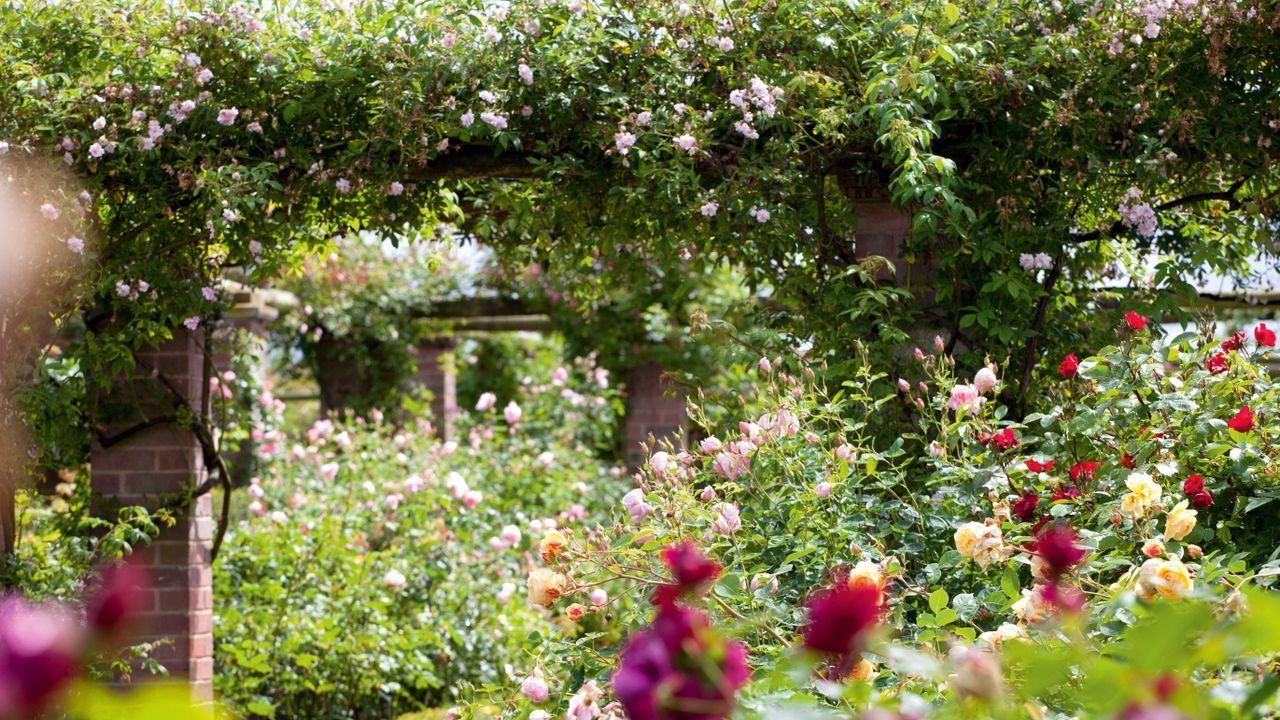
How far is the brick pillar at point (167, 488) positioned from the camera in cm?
407

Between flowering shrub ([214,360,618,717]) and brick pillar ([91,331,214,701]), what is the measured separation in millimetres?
433

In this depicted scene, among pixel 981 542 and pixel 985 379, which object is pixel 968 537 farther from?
pixel 985 379

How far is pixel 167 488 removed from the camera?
4105mm

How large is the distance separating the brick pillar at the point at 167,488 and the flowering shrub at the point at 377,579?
0.43 metres

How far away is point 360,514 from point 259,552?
1.55 ft

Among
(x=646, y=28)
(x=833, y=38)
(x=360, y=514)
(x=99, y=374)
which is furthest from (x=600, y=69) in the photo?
(x=360, y=514)

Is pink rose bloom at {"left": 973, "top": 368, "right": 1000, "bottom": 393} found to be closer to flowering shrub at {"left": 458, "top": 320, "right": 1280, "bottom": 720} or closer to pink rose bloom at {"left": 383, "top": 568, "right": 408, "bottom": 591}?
flowering shrub at {"left": 458, "top": 320, "right": 1280, "bottom": 720}

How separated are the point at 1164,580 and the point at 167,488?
3.48m

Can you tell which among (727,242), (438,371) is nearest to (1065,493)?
(727,242)

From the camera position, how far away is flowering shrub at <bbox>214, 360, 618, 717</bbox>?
4684 millimetres

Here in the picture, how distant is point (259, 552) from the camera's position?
5145 millimetres

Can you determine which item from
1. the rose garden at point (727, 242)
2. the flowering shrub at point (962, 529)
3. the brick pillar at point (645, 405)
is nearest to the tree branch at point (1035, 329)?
the rose garden at point (727, 242)

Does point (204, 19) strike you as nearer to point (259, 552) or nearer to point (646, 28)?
point (646, 28)

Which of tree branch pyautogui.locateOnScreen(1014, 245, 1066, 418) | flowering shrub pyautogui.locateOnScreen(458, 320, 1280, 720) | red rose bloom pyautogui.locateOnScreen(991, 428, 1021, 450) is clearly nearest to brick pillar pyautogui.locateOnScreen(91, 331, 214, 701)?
flowering shrub pyautogui.locateOnScreen(458, 320, 1280, 720)
